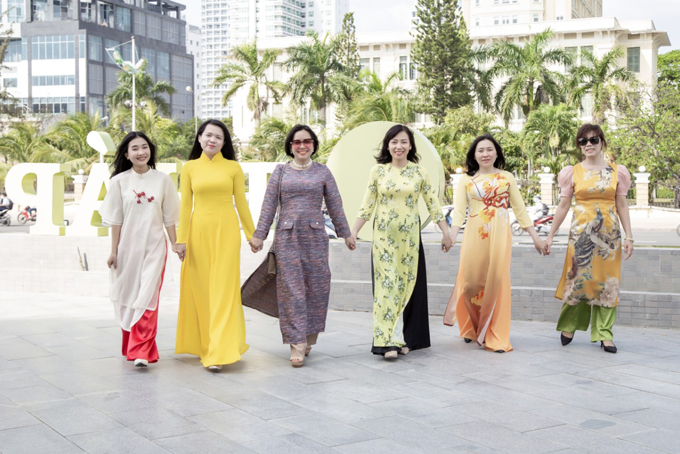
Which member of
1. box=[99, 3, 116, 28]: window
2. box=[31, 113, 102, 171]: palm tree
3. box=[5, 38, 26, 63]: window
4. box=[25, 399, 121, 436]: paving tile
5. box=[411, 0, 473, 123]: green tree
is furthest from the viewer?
box=[99, 3, 116, 28]: window

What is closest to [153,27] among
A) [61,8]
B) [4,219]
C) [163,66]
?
[163,66]

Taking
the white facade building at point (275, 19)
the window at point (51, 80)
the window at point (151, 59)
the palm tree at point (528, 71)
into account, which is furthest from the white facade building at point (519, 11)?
the white facade building at point (275, 19)

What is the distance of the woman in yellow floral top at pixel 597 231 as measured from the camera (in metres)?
5.92

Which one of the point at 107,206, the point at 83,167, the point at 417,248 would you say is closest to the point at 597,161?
the point at 417,248

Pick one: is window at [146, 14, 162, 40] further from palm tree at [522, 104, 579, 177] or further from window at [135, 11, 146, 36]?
palm tree at [522, 104, 579, 177]

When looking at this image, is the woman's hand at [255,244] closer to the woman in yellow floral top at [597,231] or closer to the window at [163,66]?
the woman in yellow floral top at [597,231]

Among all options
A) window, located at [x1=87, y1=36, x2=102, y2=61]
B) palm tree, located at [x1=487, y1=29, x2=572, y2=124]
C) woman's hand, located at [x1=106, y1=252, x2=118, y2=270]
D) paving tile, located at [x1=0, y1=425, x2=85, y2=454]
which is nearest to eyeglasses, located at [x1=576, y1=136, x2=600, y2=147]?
woman's hand, located at [x1=106, y1=252, x2=118, y2=270]

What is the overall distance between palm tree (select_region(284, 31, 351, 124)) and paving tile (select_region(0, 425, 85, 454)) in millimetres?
31079

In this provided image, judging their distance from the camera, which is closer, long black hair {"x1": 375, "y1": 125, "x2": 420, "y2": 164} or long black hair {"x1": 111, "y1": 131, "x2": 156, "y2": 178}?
long black hair {"x1": 111, "y1": 131, "x2": 156, "y2": 178}

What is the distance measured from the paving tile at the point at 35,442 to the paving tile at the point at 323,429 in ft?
3.28

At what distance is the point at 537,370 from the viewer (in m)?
5.30

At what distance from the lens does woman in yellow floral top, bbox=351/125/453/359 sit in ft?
18.8

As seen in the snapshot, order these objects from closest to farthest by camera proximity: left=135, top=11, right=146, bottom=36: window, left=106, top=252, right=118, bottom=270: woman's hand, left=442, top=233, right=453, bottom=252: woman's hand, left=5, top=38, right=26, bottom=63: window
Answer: left=106, top=252, right=118, bottom=270: woman's hand → left=442, top=233, right=453, bottom=252: woman's hand → left=5, top=38, right=26, bottom=63: window → left=135, top=11, right=146, bottom=36: window

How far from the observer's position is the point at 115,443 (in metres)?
3.69
